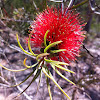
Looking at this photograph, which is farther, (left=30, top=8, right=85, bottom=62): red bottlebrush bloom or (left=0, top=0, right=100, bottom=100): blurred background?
(left=0, top=0, right=100, bottom=100): blurred background

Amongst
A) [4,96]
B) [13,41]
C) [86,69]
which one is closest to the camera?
Answer: [4,96]

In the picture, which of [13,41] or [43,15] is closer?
[43,15]

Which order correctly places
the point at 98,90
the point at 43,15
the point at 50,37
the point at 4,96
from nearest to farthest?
the point at 50,37 → the point at 43,15 → the point at 4,96 → the point at 98,90

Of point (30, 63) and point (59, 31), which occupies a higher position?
point (59, 31)

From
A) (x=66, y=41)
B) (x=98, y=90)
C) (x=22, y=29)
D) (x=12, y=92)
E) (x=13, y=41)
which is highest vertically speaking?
(x=22, y=29)

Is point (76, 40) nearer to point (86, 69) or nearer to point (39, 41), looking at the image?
point (39, 41)

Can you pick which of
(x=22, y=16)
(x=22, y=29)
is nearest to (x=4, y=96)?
(x=22, y=29)

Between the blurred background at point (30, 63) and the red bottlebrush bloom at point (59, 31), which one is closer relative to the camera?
the red bottlebrush bloom at point (59, 31)

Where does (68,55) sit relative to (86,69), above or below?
above

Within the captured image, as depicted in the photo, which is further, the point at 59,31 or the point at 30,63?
the point at 30,63
